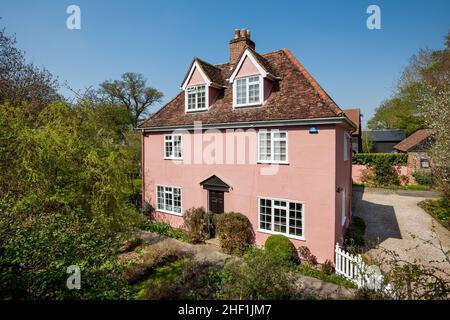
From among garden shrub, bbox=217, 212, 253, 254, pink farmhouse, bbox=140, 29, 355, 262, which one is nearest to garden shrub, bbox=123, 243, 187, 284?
garden shrub, bbox=217, 212, 253, 254

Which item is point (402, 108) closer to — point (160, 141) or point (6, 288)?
point (160, 141)

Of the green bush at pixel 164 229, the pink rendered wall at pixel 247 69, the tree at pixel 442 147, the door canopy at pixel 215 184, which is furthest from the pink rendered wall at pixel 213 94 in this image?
the tree at pixel 442 147

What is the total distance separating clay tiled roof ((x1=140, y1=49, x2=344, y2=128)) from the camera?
12.0 m

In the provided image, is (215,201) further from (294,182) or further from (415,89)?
(415,89)

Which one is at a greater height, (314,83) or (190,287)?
(314,83)

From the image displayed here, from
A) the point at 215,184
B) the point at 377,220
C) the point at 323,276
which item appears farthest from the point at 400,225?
the point at 215,184

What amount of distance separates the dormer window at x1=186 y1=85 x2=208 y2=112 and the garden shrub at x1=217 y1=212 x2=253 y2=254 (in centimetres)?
728

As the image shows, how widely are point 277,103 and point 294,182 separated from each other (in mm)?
4406

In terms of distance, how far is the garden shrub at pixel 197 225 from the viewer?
1417 cm

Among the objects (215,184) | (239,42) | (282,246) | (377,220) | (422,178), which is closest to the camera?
(282,246)

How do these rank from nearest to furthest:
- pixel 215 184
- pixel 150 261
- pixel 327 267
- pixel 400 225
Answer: pixel 327 267, pixel 150 261, pixel 215 184, pixel 400 225

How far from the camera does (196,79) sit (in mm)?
16141
